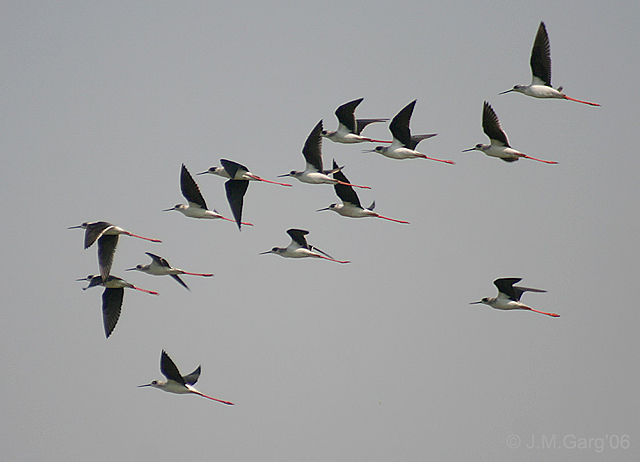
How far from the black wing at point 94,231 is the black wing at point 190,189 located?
1783 mm

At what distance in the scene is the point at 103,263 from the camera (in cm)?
1819

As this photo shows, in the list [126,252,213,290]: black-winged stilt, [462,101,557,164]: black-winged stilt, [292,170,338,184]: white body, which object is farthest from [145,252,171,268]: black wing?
[462,101,557,164]: black-winged stilt

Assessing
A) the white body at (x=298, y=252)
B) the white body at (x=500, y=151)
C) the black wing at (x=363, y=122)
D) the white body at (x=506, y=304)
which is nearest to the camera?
the white body at (x=500, y=151)

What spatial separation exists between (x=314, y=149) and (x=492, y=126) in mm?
3267

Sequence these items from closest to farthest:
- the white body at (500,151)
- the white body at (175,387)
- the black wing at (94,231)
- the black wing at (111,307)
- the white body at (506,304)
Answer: the black wing at (94,231), the white body at (175,387), the white body at (500,151), the black wing at (111,307), the white body at (506,304)

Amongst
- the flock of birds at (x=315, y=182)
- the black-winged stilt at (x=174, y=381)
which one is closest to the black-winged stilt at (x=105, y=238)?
the flock of birds at (x=315, y=182)

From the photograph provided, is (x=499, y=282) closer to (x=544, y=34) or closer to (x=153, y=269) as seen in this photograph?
(x=544, y=34)

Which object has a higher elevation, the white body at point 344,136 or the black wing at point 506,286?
the white body at point 344,136

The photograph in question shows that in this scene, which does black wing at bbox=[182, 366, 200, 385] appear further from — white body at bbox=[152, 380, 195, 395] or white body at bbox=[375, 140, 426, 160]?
white body at bbox=[375, 140, 426, 160]

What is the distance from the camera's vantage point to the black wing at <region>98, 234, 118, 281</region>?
59.5ft

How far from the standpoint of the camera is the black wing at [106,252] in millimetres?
18125

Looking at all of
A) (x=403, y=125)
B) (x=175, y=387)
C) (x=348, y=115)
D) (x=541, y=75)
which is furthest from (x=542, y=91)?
(x=175, y=387)

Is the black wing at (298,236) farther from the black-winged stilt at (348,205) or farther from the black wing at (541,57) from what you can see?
the black wing at (541,57)

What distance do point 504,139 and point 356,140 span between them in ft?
9.46
